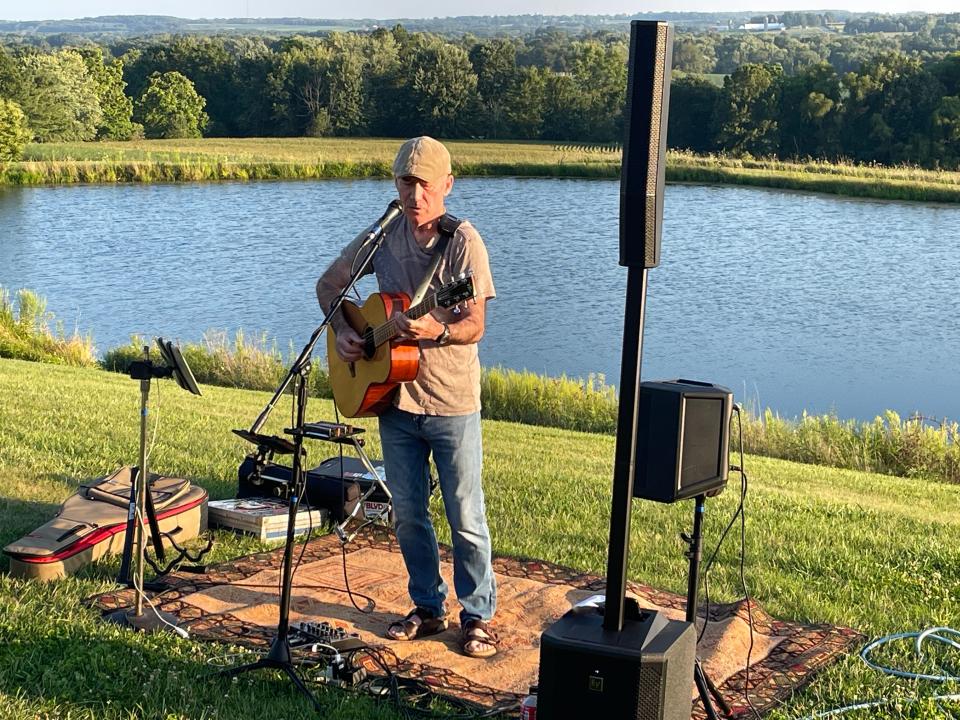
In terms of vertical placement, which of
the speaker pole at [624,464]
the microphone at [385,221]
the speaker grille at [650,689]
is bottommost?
the speaker grille at [650,689]

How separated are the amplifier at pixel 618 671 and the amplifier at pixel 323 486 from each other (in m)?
2.65

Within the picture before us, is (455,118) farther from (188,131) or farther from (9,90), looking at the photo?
(9,90)

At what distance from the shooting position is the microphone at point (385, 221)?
4234mm

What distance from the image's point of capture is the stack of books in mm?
5926

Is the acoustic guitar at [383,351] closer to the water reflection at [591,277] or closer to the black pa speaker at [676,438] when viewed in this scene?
the black pa speaker at [676,438]

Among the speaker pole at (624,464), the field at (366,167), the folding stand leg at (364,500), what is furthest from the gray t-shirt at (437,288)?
the field at (366,167)

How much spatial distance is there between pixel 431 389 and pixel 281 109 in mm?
58393

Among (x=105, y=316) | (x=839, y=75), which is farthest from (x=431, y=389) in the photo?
(x=839, y=75)

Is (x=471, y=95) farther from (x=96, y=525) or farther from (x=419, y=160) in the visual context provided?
(x=419, y=160)

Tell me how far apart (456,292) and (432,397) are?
43 centimetres

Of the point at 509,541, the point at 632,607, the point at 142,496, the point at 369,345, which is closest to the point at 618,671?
the point at 632,607

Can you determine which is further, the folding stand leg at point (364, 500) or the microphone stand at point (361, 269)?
the folding stand leg at point (364, 500)

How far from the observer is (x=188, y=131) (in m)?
61.6

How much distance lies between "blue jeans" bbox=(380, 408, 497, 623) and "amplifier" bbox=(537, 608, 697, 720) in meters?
0.99
